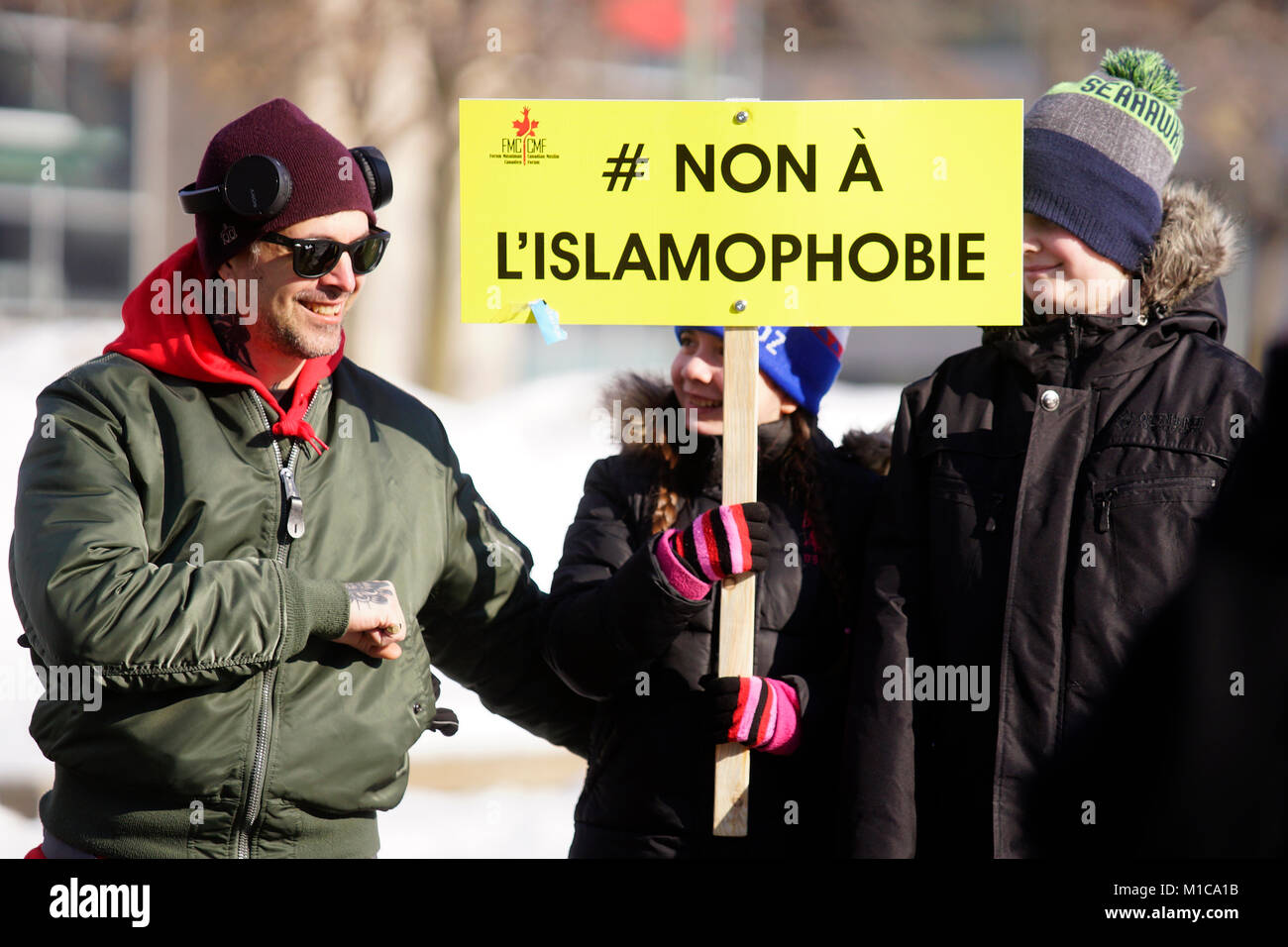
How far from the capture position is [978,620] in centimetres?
260

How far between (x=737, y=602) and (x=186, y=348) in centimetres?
107

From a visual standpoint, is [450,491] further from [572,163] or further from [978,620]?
[978,620]

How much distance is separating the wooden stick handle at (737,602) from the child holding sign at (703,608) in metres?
0.04

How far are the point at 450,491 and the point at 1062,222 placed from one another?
4.10ft

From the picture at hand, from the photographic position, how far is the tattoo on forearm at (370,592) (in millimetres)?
2557

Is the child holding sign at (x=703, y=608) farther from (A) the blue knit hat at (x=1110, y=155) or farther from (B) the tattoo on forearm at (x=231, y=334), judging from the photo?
(B) the tattoo on forearm at (x=231, y=334)

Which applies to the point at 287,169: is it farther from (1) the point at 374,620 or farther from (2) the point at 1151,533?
(2) the point at 1151,533

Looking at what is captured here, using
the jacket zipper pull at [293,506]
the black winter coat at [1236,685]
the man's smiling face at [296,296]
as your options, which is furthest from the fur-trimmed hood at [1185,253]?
the jacket zipper pull at [293,506]

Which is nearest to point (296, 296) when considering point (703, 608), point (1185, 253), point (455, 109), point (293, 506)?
point (293, 506)

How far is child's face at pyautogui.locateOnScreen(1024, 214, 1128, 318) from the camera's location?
8.84 feet

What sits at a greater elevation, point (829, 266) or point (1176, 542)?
point (829, 266)

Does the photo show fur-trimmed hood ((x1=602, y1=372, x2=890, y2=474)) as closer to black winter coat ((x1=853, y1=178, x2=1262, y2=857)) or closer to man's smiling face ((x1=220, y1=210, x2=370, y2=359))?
black winter coat ((x1=853, y1=178, x2=1262, y2=857))
